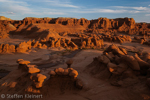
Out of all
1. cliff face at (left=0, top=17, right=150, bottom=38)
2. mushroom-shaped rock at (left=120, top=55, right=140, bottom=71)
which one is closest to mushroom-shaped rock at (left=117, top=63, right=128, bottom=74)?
mushroom-shaped rock at (left=120, top=55, right=140, bottom=71)

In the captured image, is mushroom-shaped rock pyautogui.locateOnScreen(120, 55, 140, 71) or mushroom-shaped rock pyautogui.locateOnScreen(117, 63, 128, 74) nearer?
mushroom-shaped rock pyautogui.locateOnScreen(120, 55, 140, 71)

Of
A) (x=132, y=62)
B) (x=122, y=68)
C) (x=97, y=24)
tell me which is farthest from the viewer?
(x=97, y=24)

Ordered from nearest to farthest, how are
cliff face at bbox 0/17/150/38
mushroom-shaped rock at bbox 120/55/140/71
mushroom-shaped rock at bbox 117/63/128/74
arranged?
mushroom-shaped rock at bbox 120/55/140/71 < mushroom-shaped rock at bbox 117/63/128/74 < cliff face at bbox 0/17/150/38

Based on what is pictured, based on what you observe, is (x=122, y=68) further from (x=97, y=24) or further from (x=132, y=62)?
(x=97, y=24)

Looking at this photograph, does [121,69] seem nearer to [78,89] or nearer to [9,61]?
[78,89]

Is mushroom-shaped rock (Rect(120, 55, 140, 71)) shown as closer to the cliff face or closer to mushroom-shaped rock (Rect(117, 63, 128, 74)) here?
mushroom-shaped rock (Rect(117, 63, 128, 74))

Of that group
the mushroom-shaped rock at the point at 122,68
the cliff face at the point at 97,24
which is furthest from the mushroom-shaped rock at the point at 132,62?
the cliff face at the point at 97,24

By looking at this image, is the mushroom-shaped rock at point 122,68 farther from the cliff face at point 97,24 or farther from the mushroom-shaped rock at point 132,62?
the cliff face at point 97,24

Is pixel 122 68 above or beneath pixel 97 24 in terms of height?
beneath

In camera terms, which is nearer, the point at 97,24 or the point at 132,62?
the point at 132,62

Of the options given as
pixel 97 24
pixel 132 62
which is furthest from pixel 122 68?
pixel 97 24

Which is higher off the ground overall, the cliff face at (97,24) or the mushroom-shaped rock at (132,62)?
the cliff face at (97,24)

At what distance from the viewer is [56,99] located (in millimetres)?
3305

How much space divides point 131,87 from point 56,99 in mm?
2470
